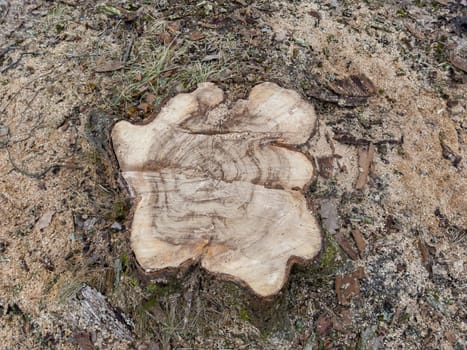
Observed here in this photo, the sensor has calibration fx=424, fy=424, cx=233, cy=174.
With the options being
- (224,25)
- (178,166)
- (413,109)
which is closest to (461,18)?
(413,109)

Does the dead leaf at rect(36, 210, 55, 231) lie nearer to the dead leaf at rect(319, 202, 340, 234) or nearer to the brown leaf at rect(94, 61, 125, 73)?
the brown leaf at rect(94, 61, 125, 73)

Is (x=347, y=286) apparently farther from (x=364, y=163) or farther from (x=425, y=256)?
(x=364, y=163)

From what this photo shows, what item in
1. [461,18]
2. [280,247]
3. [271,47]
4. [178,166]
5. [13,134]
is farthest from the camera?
[461,18]

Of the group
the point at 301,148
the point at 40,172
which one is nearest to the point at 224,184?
the point at 301,148

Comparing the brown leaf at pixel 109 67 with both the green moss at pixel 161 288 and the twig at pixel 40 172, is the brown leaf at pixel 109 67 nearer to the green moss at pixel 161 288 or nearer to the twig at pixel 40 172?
the twig at pixel 40 172

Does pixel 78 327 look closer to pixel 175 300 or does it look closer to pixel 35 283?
pixel 35 283

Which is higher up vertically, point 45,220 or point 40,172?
point 40,172

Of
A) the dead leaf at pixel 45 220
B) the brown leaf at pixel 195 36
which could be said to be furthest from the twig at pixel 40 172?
the brown leaf at pixel 195 36
